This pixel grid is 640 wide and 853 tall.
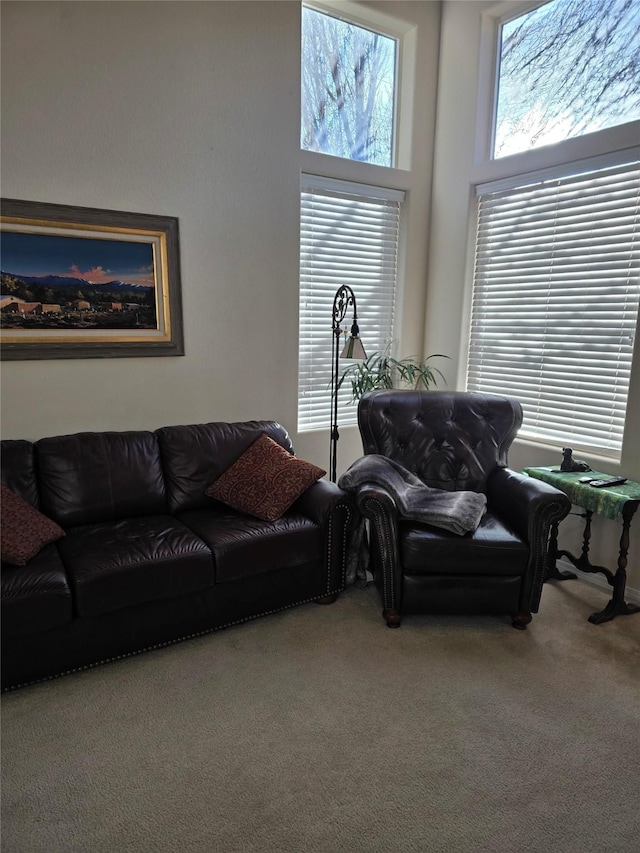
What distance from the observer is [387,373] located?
4.12 m

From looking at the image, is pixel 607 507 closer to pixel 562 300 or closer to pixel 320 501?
pixel 562 300

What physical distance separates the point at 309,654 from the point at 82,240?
2.44 m

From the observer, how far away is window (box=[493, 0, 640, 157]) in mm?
3006

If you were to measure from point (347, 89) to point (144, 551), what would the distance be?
3.40m

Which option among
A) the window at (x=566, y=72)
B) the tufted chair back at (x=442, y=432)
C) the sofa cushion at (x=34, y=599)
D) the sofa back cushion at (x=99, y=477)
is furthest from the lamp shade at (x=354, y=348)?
the sofa cushion at (x=34, y=599)

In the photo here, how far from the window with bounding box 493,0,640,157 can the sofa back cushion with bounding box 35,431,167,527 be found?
10.3 feet

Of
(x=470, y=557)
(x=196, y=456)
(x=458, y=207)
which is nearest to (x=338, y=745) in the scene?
(x=470, y=557)

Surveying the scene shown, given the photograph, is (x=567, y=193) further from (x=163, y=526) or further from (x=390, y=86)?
(x=163, y=526)

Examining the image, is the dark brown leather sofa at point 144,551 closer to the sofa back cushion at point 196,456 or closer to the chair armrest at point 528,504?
the sofa back cushion at point 196,456

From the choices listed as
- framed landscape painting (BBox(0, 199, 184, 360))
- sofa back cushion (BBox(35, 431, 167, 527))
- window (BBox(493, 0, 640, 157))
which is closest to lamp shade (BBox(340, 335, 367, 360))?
framed landscape painting (BBox(0, 199, 184, 360))

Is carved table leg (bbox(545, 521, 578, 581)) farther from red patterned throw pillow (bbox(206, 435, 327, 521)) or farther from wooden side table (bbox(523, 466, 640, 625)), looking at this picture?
A: red patterned throw pillow (bbox(206, 435, 327, 521))

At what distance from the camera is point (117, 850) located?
5.11ft

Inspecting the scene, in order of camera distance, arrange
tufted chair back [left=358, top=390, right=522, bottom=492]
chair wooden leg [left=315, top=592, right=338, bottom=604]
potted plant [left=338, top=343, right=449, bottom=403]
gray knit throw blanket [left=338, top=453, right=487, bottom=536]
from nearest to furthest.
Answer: gray knit throw blanket [left=338, top=453, right=487, bottom=536]
chair wooden leg [left=315, top=592, right=338, bottom=604]
tufted chair back [left=358, top=390, right=522, bottom=492]
potted plant [left=338, top=343, right=449, bottom=403]

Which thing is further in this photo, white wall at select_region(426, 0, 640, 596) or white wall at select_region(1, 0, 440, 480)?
white wall at select_region(426, 0, 640, 596)
